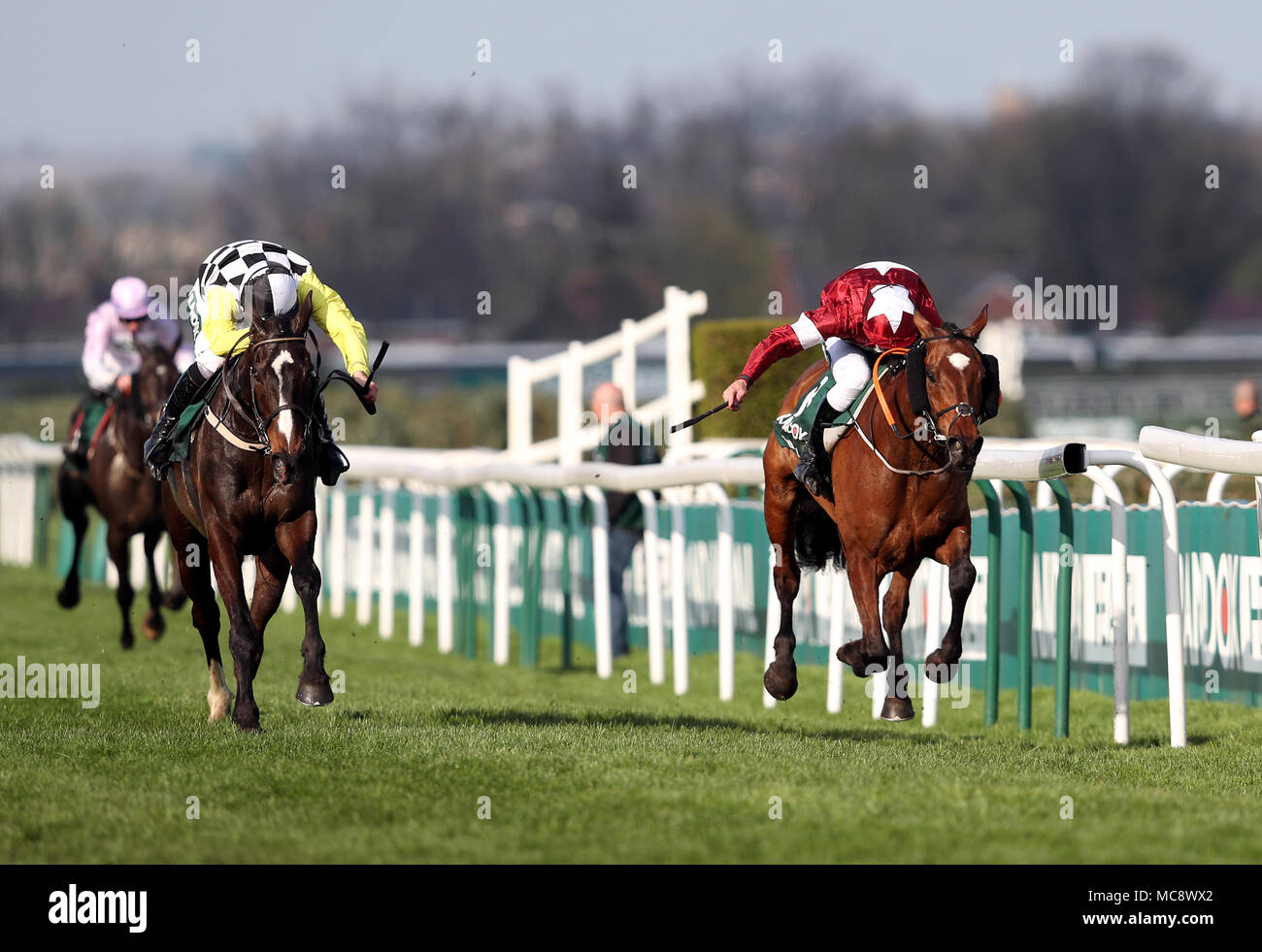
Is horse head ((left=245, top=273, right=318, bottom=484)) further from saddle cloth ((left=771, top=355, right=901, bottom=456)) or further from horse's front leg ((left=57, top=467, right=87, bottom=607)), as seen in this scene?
horse's front leg ((left=57, top=467, right=87, bottom=607))

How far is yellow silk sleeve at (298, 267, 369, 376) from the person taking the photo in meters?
6.88

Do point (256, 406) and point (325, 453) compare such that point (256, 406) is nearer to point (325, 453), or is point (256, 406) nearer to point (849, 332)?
point (325, 453)

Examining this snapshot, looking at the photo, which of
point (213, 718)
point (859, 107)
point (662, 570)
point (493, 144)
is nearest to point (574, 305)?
point (493, 144)

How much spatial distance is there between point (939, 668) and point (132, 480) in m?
6.21

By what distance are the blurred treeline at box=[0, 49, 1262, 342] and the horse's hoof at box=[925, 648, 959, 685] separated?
49550 millimetres

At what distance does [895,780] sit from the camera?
17.8 feet

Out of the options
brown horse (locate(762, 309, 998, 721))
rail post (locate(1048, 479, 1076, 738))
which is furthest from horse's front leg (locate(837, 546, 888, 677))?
rail post (locate(1048, 479, 1076, 738))

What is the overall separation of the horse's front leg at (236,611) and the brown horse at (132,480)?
13.2 feet

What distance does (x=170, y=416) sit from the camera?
24.6 feet

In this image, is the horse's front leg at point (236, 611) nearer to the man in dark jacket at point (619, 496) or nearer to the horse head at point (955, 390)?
the horse head at point (955, 390)

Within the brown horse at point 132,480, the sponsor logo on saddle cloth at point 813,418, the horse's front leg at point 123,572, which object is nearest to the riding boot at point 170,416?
the sponsor logo on saddle cloth at point 813,418

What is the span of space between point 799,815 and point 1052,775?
1205mm

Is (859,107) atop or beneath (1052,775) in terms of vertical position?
atop
